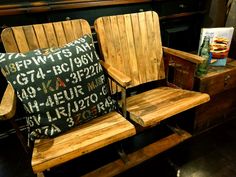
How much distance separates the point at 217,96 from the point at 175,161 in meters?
0.61

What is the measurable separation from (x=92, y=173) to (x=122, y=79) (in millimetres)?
690

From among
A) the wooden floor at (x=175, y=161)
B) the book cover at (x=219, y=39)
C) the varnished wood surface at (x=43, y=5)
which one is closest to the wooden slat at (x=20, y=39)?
the varnished wood surface at (x=43, y=5)

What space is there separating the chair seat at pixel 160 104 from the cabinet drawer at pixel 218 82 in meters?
0.11

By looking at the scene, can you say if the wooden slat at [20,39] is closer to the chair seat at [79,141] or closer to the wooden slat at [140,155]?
the chair seat at [79,141]

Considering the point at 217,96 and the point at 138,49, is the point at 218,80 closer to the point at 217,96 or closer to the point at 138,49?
the point at 217,96

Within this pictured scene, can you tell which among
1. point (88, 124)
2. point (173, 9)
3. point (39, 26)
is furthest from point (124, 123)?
point (173, 9)

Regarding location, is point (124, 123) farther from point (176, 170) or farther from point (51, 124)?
point (176, 170)

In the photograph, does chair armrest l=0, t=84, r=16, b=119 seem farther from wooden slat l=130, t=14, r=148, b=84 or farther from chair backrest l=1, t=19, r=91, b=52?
wooden slat l=130, t=14, r=148, b=84

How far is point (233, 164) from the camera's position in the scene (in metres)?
1.34

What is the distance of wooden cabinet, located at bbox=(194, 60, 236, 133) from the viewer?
4.50ft

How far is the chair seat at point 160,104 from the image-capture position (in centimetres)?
110

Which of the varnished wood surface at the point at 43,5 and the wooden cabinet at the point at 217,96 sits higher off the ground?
the varnished wood surface at the point at 43,5

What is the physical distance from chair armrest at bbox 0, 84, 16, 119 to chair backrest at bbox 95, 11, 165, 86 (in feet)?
2.07

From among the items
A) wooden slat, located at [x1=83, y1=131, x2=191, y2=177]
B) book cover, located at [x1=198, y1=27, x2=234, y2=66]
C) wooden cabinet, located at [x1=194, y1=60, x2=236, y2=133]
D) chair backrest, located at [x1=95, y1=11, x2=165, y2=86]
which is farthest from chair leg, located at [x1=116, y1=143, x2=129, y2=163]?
book cover, located at [x1=198, y1=27, x2=234, y2=66]
